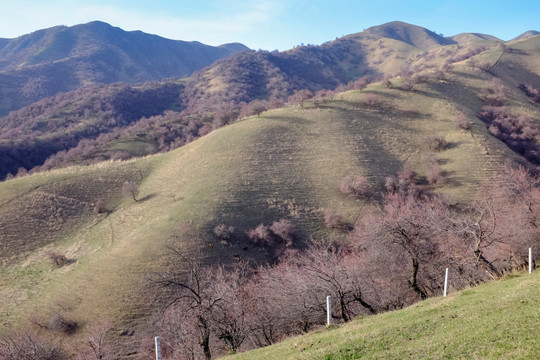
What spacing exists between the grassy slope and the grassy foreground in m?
24.4

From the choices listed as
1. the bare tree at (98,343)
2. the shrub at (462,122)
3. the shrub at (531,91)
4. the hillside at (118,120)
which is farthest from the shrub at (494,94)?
the bare tree at (98,343)

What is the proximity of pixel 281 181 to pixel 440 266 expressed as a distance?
2955 centimetres

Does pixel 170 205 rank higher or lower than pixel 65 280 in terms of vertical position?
higher

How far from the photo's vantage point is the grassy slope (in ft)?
113

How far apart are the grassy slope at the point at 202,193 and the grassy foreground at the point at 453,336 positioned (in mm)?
24357

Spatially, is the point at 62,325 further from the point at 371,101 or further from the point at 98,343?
the point at 371,101

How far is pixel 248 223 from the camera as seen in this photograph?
43594 mm

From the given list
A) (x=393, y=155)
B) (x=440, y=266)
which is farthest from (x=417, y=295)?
(x=393, y=155)

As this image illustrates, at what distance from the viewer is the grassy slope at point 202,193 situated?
34500 millimetres

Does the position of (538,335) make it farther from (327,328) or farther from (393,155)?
(393,155)

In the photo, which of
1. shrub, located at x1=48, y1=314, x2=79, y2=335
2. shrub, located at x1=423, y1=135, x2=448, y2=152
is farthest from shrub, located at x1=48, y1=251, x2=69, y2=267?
shrub, located at x1=423, y1=135, x2=448, y2=152

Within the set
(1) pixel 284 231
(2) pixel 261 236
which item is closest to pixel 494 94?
(1) pixel 284 231

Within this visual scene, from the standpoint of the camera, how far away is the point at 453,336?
9.70 m

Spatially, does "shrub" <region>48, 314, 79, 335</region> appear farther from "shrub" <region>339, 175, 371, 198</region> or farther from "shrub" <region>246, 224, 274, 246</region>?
"shrub" <region>339, 175, 371, 198</region>
